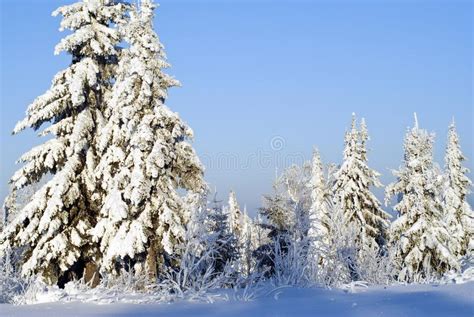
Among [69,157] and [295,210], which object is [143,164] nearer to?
[69,157]

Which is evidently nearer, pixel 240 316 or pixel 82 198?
pixel 240 316

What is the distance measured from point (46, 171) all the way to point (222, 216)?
1392 cm

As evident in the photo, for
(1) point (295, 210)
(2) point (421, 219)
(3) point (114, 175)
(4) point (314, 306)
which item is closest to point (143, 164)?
(3) point (114, 175)

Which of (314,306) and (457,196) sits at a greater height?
(457,196)

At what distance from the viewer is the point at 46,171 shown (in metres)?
20.0

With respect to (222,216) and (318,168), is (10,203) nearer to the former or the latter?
(222,216)

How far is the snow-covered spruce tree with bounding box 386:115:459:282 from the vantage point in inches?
1013

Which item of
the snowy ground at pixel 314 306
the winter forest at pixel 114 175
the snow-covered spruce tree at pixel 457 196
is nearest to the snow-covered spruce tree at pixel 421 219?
the winter forest at pixel 114 175

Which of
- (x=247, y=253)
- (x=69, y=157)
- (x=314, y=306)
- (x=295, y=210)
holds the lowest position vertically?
(x=314, y=306)

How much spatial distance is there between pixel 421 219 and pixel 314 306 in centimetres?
2015

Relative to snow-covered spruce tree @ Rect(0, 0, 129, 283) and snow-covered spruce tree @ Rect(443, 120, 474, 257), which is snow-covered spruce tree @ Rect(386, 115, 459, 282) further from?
snow-covered spruce tree @ Rect(0, 0, 129, 283)

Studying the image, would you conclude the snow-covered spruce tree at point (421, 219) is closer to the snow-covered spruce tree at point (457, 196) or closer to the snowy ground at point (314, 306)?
the snow-covered spruce tree at point (457, 196)

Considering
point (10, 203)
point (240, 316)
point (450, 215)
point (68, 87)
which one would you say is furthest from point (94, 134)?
point (10, 203)

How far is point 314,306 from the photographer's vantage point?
7.63 metres
